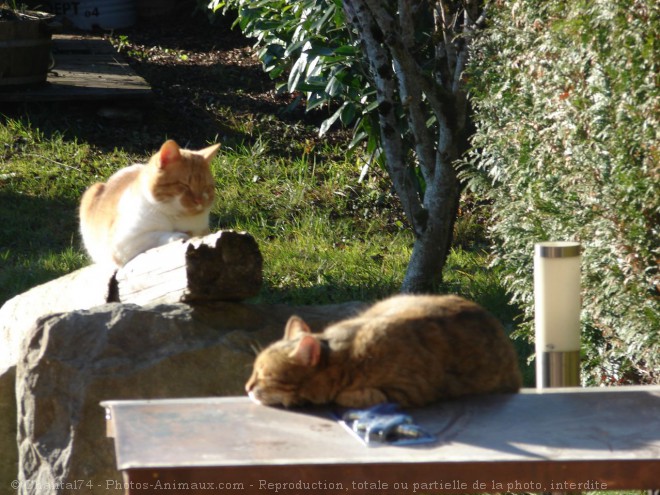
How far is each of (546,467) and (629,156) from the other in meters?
1.60

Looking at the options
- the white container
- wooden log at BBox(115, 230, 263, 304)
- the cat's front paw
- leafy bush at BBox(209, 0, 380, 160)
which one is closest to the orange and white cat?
wooden log at BBox(115, 230, 263, 304)

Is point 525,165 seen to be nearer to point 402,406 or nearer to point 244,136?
point 402,406

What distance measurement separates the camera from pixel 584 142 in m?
3.63

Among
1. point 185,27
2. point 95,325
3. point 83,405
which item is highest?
point 185,27

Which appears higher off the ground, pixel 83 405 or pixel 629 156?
pixel 629 156

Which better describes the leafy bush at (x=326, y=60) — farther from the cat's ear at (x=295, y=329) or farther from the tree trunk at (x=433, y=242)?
the cat's ear at (x=295, y=329)

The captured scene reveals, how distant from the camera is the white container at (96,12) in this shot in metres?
11.8

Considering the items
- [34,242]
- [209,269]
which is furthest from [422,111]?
[34,242]

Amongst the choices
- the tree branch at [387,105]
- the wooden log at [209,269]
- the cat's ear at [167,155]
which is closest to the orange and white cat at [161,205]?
the cat's ear at [167,155]

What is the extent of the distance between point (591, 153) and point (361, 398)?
1.56m

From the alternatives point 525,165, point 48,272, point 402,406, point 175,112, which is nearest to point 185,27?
point 175,112

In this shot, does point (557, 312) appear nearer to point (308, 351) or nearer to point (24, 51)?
point (308, 351)

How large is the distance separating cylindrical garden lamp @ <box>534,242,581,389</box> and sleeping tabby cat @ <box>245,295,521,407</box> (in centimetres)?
20

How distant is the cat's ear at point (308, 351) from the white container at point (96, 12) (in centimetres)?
1010
